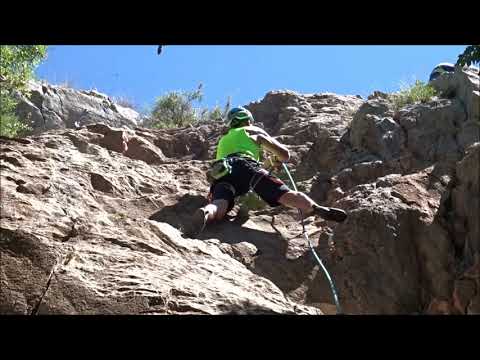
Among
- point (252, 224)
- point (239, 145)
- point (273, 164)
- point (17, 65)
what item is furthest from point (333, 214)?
point (17, 65)

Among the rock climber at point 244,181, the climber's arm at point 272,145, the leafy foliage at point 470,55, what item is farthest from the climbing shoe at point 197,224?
the leafy foliage at point 470,55

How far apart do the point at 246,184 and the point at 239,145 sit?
684 millimetres

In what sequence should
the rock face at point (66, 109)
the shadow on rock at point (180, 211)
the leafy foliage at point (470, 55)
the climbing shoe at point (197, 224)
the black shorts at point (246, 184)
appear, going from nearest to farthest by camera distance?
the leafy foliage at point (470, 55)
the climbing shoe at point (197, 224)
the shadow on rock at point (180, 211)
the black shorts at point (246, 184)
the rock face at point (66, 109)

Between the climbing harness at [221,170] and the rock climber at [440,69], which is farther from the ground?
the rock climber at [440,69]

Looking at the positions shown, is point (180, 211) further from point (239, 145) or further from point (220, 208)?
point (239, 145)

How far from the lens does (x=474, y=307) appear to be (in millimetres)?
4879

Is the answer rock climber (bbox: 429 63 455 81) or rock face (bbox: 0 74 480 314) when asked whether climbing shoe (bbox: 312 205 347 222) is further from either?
rock climber (bbox: 429 63 455 81)

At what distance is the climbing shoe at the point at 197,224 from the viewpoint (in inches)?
246

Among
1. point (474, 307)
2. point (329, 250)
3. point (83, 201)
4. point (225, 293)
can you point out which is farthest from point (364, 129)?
point (225, 293)

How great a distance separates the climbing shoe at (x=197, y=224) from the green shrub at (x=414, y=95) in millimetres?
3556

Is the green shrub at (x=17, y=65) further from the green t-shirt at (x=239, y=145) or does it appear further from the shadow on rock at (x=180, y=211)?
the green t-shirt at (x=239, y=145)

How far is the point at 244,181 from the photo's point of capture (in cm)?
691

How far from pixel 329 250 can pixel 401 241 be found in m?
→ 0.72

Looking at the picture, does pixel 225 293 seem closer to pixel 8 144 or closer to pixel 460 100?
pixel 8 144
